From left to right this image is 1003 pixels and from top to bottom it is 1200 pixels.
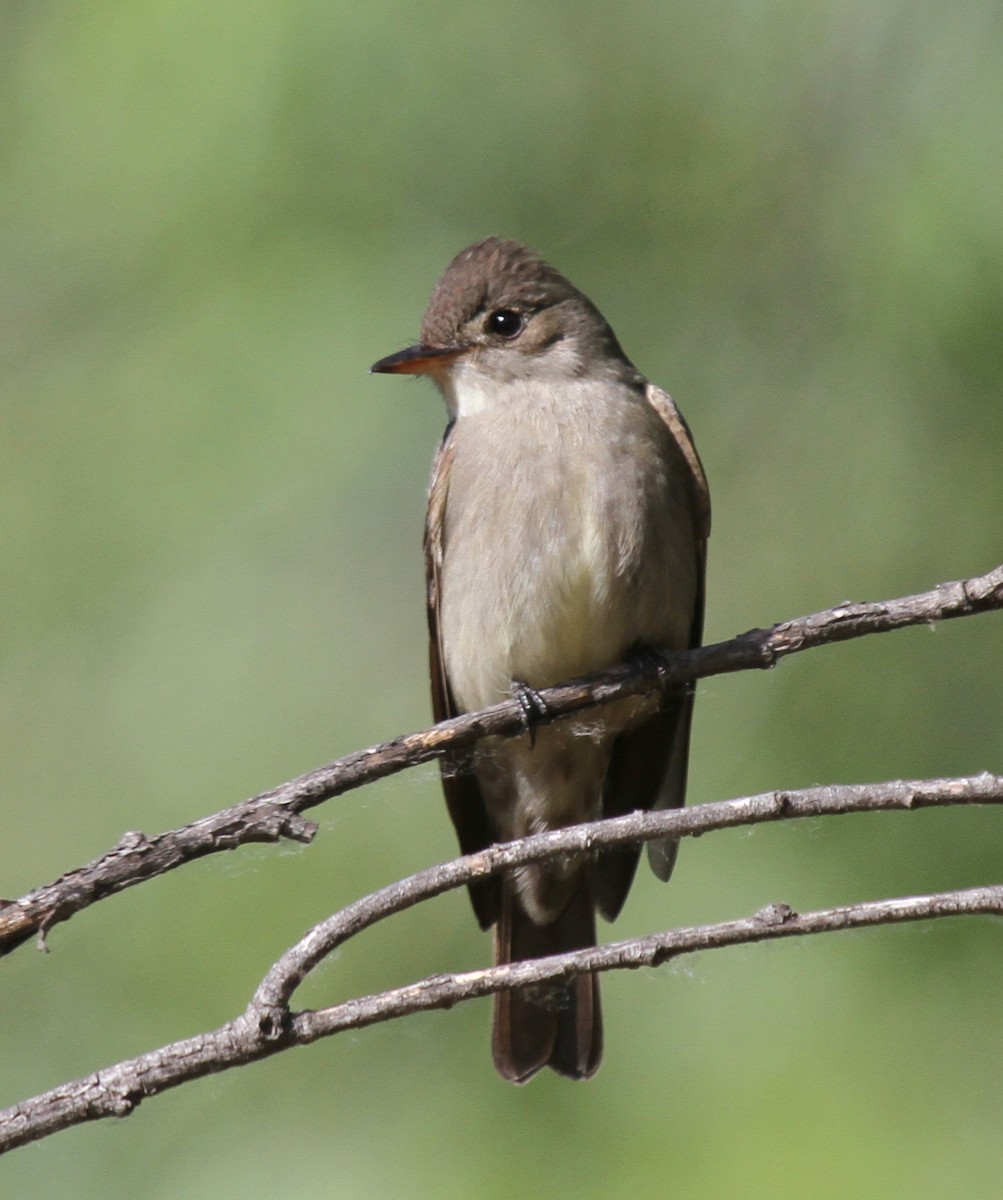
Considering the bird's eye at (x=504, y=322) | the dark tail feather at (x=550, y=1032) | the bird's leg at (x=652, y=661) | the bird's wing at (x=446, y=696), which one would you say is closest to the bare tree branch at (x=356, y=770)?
the bird's leg at (x=652, y=661)

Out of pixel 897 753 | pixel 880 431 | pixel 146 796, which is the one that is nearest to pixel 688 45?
pixel 880 431

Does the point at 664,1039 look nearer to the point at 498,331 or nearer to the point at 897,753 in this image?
the point at 897,753

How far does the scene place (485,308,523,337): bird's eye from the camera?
16.2 ft

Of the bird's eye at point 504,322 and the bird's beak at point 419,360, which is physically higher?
the bird's eye at point 504,322

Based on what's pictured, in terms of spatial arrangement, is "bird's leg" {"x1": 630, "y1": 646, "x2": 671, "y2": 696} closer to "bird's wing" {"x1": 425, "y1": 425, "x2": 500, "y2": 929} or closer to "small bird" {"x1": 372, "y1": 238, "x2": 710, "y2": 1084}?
"small bird" {"x1": 372, "y1": 238, "x2": 710, "y2": 1084}

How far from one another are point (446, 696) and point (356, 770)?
1.75 m

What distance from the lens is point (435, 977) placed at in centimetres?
250

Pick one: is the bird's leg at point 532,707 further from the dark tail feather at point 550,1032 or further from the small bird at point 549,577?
the dark tail feather at point 550,1032

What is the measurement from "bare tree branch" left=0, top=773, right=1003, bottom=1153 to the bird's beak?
243cm

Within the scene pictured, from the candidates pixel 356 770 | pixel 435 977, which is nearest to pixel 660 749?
pixel 356 770

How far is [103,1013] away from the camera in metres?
4.75

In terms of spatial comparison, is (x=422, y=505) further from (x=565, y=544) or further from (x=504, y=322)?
(x=565, y=544)

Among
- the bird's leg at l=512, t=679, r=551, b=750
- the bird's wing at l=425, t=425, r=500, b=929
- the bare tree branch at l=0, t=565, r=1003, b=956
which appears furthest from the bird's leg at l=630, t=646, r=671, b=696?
the bird's wing at l=425, t=425, r=500, b=929

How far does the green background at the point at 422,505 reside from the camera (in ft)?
12.6
